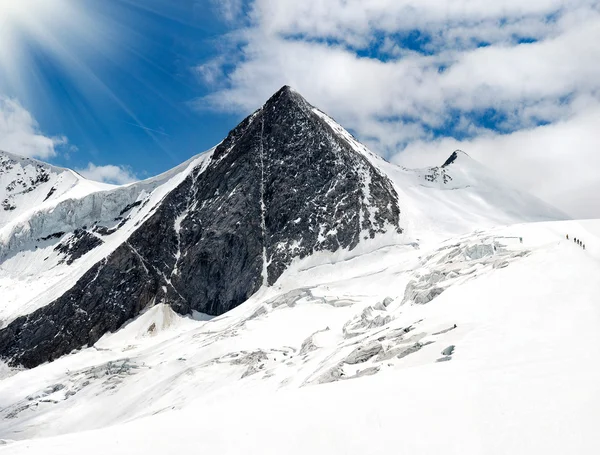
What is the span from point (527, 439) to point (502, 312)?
14859mm

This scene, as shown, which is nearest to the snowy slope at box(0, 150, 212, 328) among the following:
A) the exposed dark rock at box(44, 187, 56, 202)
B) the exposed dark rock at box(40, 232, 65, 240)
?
the exposed dark rock at box(40, 232, 65, 240)

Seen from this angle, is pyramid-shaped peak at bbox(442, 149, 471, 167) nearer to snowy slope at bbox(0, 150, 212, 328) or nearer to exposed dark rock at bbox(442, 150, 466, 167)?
exposed dark rock at bbox(442, 150, 466, 167)

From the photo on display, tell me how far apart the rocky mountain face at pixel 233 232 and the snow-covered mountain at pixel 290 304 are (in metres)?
0.42

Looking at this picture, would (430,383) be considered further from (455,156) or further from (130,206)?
(130,206)

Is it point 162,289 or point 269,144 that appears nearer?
point 162,289

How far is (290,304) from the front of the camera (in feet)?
292

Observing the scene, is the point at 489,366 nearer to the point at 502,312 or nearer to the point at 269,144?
the point at 502,312

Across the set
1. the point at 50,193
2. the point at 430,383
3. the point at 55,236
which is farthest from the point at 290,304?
the point at 50,193

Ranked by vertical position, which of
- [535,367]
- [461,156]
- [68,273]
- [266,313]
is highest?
[461,156]

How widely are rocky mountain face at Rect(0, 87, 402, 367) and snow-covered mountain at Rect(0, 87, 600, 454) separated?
1.38ft

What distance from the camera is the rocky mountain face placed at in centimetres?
11412

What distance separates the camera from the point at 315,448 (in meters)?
12.6

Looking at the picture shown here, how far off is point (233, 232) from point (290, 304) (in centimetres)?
3751

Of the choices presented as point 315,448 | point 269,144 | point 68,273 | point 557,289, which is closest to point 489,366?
point 315,448
